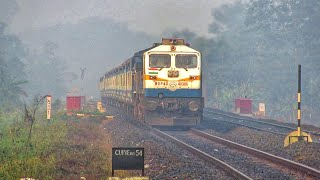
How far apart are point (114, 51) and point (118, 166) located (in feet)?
521

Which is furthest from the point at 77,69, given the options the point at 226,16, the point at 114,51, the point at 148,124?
the point at 148,124

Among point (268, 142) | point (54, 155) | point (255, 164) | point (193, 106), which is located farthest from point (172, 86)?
point (54, 155)

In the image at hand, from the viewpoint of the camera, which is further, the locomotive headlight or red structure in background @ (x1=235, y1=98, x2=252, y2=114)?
red structure in background @ (x1=235, y1=98, x2=252, y2=114)

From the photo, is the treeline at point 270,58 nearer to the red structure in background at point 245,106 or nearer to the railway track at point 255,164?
the red structure in background at point 245,106

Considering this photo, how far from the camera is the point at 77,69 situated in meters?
157

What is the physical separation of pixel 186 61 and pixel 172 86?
51.2 inches

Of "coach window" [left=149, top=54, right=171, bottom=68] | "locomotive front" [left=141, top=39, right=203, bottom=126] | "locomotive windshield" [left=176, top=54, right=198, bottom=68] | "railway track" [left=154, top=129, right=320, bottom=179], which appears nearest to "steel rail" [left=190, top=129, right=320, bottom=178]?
"railway track" [left=154, top=129, right=320, bottom=179]

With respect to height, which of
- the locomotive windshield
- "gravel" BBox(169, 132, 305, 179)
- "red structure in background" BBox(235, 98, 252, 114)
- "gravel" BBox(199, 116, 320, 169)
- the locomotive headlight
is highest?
the locomotive windshield

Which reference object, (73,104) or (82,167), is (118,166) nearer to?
(82,167)

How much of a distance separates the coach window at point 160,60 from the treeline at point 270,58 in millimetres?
23597

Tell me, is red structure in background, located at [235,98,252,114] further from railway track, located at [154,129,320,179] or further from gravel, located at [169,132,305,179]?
railway track, located at [154,129,320,179]

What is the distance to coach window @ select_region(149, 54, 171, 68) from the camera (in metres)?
20.4

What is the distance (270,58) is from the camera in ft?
164

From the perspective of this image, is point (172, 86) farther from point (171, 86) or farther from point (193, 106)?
point (193, 106)
